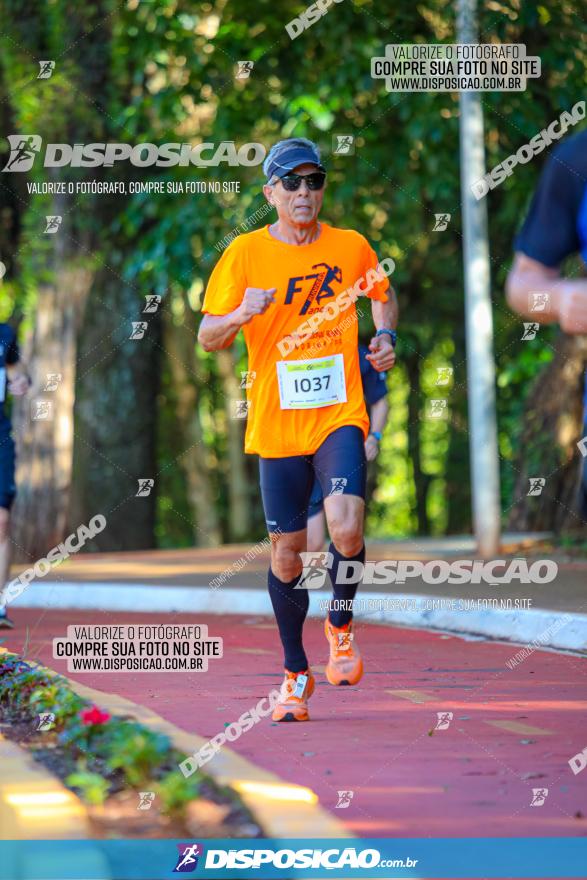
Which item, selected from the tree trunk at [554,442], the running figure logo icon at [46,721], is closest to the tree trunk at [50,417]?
the tree trunk at [554,442]

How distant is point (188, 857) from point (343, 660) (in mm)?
3226

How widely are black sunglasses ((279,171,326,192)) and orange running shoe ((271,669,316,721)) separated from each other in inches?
77.6

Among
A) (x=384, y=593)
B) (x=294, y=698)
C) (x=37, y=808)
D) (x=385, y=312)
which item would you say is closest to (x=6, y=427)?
(x=384, y=593)

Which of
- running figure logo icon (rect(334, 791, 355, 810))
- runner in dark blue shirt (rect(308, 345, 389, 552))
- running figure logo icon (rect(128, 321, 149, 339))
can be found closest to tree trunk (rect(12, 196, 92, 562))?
running figure logo icon (rect(128, 321, 149, 339))

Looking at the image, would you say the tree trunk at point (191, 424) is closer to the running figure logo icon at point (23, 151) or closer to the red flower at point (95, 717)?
the running figure logo icon at point (23, 151)

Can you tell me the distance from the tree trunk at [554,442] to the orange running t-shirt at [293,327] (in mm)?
9542

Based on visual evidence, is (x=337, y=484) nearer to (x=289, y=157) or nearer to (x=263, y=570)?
(x=289, y=157)

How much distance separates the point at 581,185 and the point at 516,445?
46.1ft

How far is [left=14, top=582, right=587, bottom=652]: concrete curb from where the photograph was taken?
9.72 m

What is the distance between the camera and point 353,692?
25.5 feet

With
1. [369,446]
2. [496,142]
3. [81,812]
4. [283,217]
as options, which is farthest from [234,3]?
[81,812]

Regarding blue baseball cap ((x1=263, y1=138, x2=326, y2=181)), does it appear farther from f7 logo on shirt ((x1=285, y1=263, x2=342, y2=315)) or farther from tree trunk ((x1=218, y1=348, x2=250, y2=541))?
tree trunk ((x1=218, y1=348, x2=250, y2=541))

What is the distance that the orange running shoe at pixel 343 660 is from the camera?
7.32m

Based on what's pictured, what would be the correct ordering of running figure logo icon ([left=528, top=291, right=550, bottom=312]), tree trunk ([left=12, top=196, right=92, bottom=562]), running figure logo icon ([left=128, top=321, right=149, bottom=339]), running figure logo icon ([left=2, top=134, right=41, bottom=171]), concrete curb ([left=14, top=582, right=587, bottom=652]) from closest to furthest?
running figure logo icon ([left=528, top=291, right=550, bottom=312]), concrete curb ([left=14, top=582, right=587, bottom=652]), tree trunk ([left=12, top=196, right=92, bottom=562]), running figure logo icon ([left=2, top=134, right=41, bottom=171]), running figure logo icon ([left=128, top=321, right=149, bottom=339])
